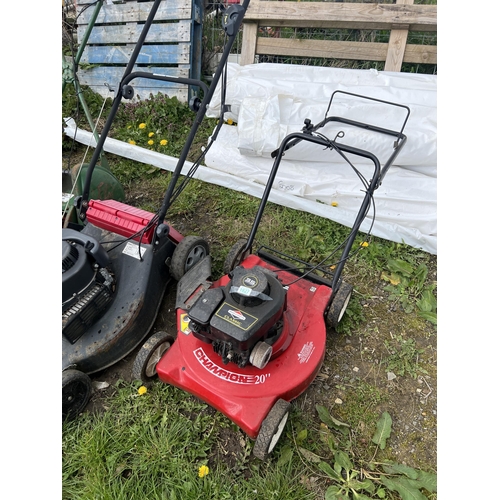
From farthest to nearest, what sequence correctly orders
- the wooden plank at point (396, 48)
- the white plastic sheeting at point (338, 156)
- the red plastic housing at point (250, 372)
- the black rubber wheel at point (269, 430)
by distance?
the wooden plank at point (396, 48) → the white plastic sheeting at point (338, 156) → the red plastic housing at point (250, 372) → the black rubber wheel at point (269, 430)

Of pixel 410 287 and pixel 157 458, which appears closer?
pixel 157 458

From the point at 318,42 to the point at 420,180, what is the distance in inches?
Result: 74.7

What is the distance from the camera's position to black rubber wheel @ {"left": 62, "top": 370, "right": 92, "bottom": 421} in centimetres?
169

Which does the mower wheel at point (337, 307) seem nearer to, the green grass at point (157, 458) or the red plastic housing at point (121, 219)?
the green grass at point (157, 458)

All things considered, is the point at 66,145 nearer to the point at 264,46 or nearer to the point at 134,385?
the point at 264,46

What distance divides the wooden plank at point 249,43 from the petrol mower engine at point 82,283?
2936mm

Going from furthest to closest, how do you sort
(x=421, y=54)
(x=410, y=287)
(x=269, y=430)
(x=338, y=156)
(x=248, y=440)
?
(x=421, y=54) < (x=338, y=156) < (x=410, y=287) < (x=248, y=440) < (x=269, y=430)

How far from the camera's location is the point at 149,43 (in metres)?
3.85

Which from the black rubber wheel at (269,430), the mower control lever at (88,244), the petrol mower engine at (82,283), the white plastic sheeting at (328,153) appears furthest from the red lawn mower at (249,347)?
the white plastic sheeting at (328,153)

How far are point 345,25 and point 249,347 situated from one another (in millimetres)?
3393

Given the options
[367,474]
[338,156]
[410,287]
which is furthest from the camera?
[338,156]

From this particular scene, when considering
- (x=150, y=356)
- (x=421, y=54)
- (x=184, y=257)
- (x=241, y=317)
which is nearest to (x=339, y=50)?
(x=421, y=54)

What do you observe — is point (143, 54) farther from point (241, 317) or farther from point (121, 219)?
point (241, 317)

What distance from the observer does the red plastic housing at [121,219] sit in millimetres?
2127
